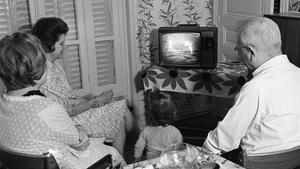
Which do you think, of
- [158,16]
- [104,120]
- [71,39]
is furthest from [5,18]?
[158,16]

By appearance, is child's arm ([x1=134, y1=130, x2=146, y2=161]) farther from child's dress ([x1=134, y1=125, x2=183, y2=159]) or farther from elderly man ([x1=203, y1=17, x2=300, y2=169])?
elderly man ([x1=203, y1=17, x2=300, y2=169])

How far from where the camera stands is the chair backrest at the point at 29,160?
143cm

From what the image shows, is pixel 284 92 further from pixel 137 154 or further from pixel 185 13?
pixel 185 13

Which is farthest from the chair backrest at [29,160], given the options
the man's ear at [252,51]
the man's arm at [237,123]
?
the man's ear at [252,51]

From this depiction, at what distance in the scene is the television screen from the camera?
2881 mm

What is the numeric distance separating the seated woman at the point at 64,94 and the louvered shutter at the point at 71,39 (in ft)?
1.81

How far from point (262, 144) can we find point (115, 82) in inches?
75.3

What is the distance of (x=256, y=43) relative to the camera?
1511 millimetres

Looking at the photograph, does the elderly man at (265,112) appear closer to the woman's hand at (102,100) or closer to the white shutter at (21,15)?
the woman's hand at (102,100)

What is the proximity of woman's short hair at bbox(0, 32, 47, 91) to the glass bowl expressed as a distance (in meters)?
0.61

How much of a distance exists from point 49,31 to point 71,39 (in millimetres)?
710

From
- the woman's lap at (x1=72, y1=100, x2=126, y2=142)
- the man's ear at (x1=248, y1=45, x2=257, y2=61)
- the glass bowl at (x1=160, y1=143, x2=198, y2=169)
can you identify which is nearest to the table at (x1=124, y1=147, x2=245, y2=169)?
the glass bowl at (x1=160, y1=143, x2=198, y2=169)

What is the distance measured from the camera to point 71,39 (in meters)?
2.95

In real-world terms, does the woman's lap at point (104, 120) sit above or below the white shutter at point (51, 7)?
below
